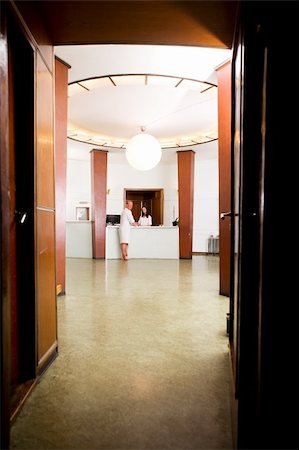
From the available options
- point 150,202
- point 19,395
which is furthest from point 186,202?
point 19,395

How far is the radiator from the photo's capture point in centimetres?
1116

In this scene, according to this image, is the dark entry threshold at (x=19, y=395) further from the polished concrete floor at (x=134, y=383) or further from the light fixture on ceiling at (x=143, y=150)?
the light fixture on ceiling at (x=143, y=150)

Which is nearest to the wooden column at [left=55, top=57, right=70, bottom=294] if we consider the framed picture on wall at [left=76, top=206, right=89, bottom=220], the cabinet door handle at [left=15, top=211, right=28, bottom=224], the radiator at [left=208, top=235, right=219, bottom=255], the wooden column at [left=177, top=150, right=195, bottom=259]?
the cabinet door handle at [left=15, top=211, right=28, bottom=224]

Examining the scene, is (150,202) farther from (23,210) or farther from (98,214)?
(23,210)

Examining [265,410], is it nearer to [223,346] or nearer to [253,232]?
[253,232]

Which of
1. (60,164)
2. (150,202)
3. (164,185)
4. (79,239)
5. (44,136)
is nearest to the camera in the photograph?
(44,136)

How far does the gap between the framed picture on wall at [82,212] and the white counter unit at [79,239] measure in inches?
108

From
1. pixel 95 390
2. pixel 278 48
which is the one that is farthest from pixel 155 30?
pixel 95 390

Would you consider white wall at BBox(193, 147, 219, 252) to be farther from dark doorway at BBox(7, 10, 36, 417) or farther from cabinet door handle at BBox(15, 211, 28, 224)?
cabinet door handle at BBox(15, 211, 28, 224)

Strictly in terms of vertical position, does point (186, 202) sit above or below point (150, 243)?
above

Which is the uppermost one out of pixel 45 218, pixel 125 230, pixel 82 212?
pixel 82 212

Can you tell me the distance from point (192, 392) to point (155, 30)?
7.99ft

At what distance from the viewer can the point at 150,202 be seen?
42.3 feet

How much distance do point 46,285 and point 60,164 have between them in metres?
2.53
